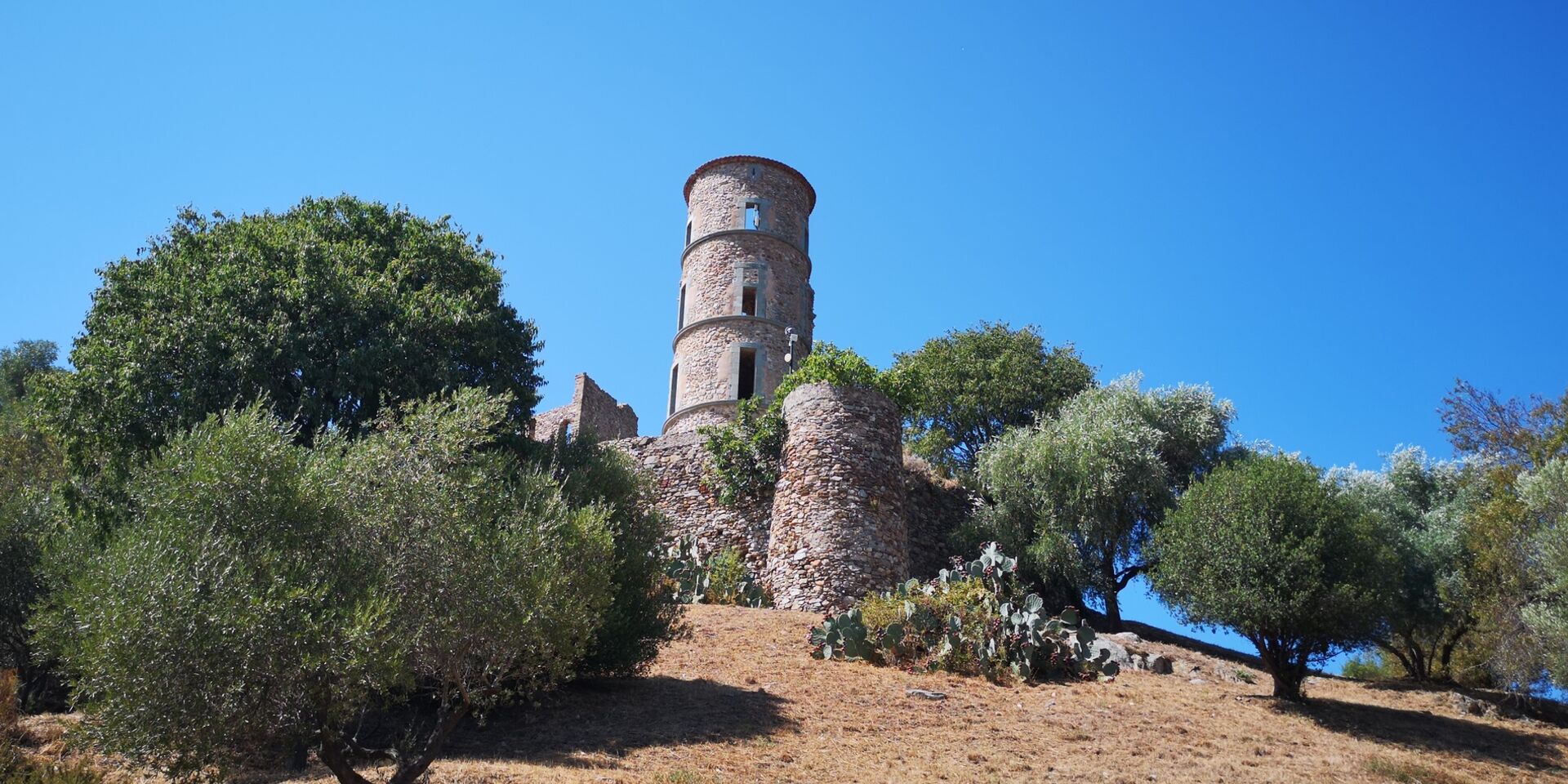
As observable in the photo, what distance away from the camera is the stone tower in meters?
29.0

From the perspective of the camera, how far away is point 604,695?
14328 millimetres

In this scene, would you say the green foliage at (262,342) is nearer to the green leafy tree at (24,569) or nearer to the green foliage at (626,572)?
the green leafy tree at (24,569)

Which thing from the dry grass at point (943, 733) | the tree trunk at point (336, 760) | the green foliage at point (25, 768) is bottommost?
the green foliage at point (25, 768)

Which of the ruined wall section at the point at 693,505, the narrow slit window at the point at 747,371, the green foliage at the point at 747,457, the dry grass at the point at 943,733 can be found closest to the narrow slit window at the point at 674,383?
the narrow slit window at the point at 747,371

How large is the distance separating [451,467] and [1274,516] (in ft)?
37.8

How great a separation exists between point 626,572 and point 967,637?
5.10 meters

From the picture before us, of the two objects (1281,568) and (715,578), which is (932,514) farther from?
(1281,568)

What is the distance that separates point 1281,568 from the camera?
51.5ft

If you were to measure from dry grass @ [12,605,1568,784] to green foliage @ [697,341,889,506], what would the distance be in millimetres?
5571

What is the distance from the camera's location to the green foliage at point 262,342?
Result: 1698 cm

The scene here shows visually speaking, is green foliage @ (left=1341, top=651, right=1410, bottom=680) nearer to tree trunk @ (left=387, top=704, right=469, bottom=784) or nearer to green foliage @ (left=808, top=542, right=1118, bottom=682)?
green foliage @ (left=808, top=542, right=1118, bottom=682)

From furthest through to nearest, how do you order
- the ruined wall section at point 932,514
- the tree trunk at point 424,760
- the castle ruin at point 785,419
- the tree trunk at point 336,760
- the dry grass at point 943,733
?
the ruined wall section at point 932,514 < the castle ruin at point 785,419 < the dry grass at point 943,733 < the tree trunk at point 424,760 < the tree trunk at point 336,760

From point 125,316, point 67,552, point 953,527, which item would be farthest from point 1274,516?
point 125,316

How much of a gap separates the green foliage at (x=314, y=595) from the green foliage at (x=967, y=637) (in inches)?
193
